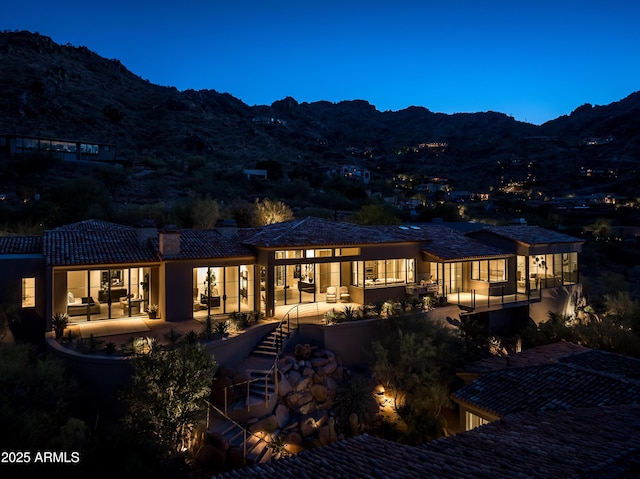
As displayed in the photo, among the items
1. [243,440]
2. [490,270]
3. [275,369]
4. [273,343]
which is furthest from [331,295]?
[490,270]

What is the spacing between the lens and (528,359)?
17.2 meters

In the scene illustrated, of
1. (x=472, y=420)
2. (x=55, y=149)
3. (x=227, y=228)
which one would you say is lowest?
(x=472, y=420)

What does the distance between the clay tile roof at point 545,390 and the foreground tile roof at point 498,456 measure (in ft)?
4.75

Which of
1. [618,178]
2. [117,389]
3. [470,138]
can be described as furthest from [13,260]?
[470,138]

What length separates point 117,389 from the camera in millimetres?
13000

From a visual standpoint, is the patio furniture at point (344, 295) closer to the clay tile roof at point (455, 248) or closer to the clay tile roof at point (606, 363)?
the clay tile roof at point (455, 248)

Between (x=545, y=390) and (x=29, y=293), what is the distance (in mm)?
17681

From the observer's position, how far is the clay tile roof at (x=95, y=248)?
17.1 meters

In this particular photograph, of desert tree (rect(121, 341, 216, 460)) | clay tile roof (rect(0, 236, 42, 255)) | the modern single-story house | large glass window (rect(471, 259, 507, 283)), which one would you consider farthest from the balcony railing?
clay tile roof (rect(0, 236, 42, 255))

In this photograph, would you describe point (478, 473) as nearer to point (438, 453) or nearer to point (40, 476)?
point (438, 453)

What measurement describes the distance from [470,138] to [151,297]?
11934 centimetres

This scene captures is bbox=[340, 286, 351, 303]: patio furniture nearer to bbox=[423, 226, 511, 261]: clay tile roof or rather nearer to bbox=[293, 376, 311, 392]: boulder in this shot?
bbox=[423, 226, 511, 261]: clay tile roof

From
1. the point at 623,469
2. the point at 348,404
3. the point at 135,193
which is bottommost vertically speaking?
the point at 348,404

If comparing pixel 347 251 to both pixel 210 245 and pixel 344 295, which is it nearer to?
pixel 344 295
